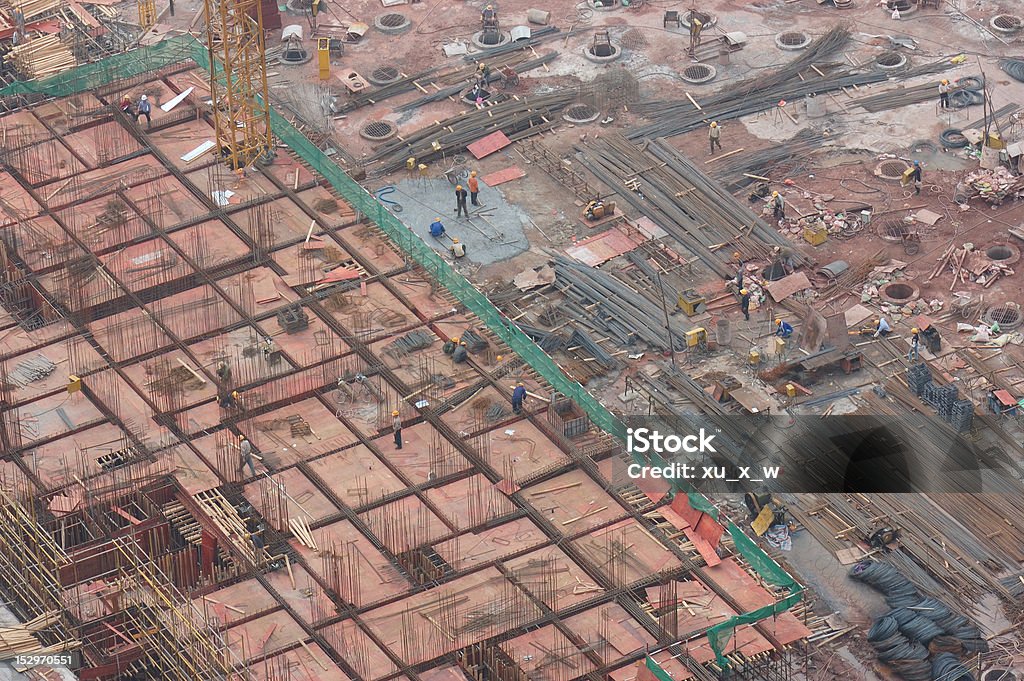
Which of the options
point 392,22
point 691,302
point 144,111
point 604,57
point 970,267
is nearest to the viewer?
point 691,302

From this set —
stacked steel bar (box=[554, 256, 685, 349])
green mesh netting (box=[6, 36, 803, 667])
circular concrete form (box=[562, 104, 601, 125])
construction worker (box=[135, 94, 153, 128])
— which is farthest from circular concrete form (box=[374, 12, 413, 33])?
stacked steel bar (box=[554, 256, 685, 349])

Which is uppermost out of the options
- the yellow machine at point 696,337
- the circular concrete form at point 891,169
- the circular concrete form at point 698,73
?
the yellow machine at point 696,337

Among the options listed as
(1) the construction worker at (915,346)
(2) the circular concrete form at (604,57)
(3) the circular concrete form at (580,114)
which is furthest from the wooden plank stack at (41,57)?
(1) the construction worker at (915,346)

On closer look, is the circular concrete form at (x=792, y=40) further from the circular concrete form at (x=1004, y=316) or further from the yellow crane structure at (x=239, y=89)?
the yellow crane structure at (x=239, y=89)

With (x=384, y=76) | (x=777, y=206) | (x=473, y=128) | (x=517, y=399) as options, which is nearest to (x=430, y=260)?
(x=517, y=399)

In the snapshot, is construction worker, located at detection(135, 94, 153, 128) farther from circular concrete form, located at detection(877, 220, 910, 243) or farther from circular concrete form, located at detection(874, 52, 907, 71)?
circular concrete form, located at detection(874, 52, 907, 71)
